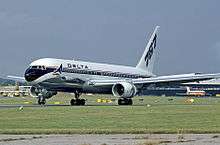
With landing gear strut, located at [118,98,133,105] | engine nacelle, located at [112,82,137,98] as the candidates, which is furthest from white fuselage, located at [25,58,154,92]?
landing gear strut, located at [118,98,133,105]

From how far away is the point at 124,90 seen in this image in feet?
225

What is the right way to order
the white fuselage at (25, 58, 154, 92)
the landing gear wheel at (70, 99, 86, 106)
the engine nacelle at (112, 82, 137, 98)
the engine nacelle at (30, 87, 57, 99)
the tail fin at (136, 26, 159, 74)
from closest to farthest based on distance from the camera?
the white fuselage at (25, 58, 154, 92) → the engine nacelle at (112, 82, 137, 98) → the landing gear wheel at (70, 99, 86, 106) → the engine nacelle at (30, 87, 57, 99) → the tail fin at (136, 26, 159, 74)

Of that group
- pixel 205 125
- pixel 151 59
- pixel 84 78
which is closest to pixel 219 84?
pixel 151 59

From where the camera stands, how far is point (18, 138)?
2611cm

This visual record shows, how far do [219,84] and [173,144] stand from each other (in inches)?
6823

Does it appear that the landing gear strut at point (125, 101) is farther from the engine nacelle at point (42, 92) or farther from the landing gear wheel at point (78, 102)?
the engine nacelle at point (42, 92)

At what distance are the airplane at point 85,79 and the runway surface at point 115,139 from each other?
40.3 meters

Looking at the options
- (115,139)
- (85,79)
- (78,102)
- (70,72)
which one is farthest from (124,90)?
(115,139)

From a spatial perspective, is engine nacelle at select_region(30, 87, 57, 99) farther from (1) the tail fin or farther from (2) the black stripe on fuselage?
(1) the tail fin

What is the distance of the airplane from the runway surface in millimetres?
40347

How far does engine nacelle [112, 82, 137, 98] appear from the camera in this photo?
68.7m

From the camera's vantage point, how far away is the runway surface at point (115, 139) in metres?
23.8

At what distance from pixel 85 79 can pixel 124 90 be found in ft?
13.5

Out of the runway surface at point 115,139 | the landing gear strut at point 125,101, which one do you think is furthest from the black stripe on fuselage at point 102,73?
the runway surface at point 115,139
